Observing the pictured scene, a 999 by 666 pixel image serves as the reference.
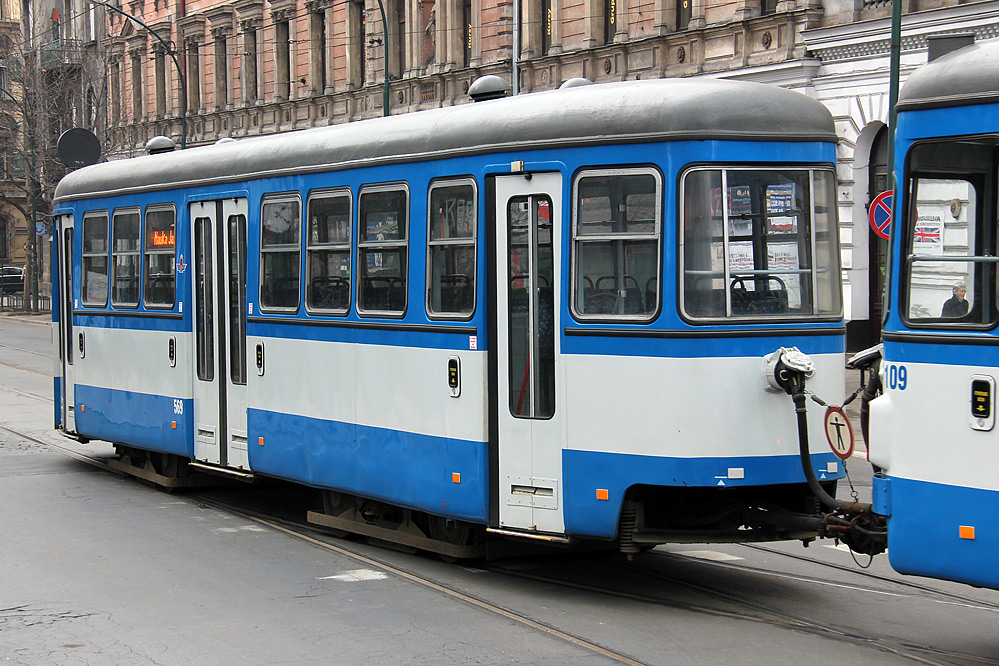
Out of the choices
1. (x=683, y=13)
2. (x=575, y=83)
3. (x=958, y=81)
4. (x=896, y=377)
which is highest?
(x=683, y=13)

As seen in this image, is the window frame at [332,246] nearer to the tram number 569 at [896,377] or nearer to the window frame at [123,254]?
the window frame at [123,254]

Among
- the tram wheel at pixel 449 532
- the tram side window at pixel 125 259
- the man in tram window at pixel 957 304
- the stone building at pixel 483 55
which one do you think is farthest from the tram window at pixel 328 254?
the stone building at pixel 483 55

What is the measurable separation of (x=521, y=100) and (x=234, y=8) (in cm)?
3915

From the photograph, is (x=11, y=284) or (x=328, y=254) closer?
(x=328, y=254)

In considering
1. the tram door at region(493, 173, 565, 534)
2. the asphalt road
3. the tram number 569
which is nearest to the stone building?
the asphalt road

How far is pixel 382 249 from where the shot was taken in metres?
9.40

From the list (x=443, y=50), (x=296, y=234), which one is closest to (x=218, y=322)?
(x=296, y=234)

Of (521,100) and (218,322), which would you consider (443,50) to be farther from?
(521,100)

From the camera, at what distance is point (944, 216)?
21.0 feet

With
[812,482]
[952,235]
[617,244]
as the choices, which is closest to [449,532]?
[617,244]

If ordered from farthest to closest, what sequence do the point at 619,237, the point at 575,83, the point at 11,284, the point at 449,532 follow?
the point at 11,284 → the point at 449,532 → the point at 575,83 → the point at 619,237

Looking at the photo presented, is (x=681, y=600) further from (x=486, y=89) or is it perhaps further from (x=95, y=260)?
(x=95, y=260)

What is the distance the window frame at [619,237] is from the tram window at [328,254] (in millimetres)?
2412

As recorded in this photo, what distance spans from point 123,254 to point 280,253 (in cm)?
325
